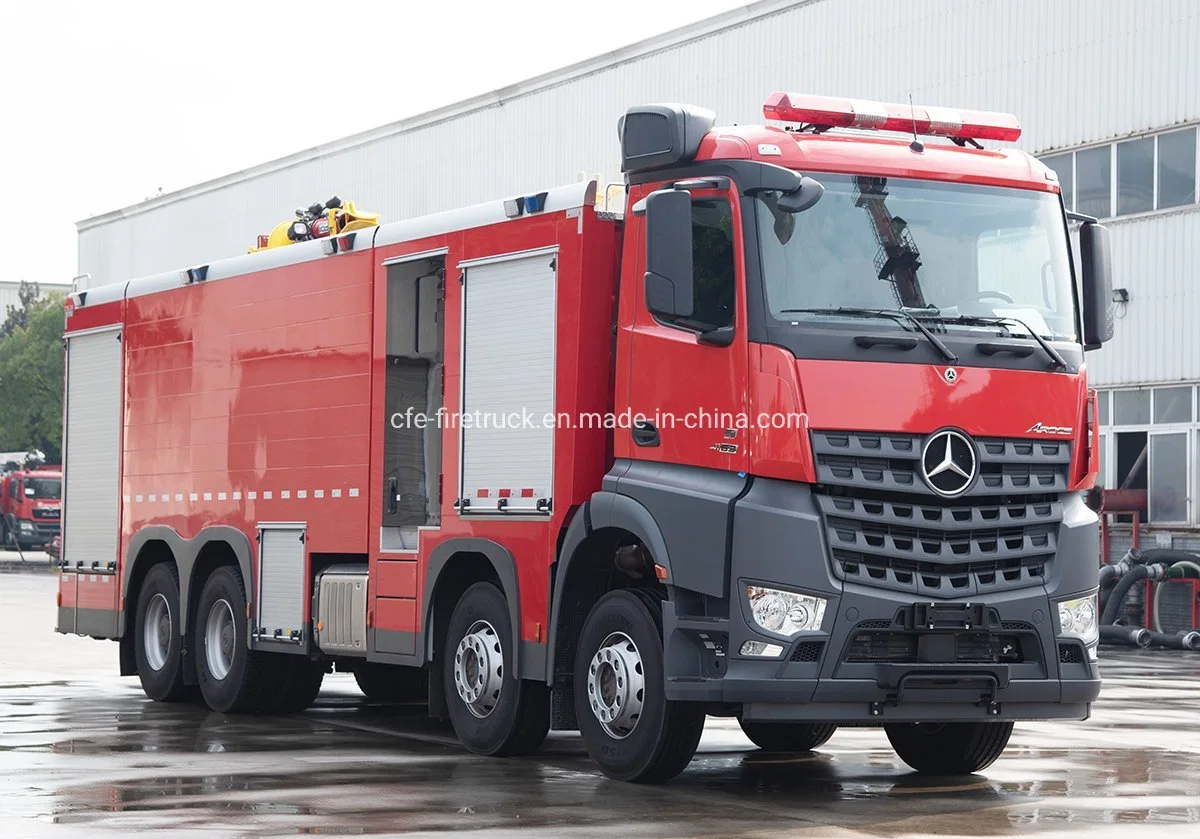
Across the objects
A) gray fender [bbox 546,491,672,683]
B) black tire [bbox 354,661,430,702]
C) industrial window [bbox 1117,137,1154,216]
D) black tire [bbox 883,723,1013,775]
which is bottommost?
black tire [bbox 354,661,430,702]

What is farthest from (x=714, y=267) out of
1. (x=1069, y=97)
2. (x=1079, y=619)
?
(x=1069, y=97)

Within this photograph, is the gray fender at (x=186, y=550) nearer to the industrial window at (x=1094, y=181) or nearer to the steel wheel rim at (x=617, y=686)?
the steel wheel rim at (x=617, y=686)

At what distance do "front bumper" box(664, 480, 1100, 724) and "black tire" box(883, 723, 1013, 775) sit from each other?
122 centimetres

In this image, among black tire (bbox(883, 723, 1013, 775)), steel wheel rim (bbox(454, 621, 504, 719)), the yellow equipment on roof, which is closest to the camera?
black tire (bbox(883, 723, 1013, 775))

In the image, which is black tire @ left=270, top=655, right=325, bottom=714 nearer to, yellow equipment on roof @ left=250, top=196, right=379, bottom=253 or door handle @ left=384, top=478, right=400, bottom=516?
door handle @ left=384, top=478, right=400, bottom=516

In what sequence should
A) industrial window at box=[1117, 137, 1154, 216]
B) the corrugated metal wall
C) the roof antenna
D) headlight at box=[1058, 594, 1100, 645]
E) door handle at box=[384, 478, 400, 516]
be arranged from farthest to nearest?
industrial window at box=[1117, 137, 1154, 216] < the corrugated metal wall < door handle at box=[384, 478, 400, 516] < the roof antenna < headlight at box=[1058, 594, 1100, 645]

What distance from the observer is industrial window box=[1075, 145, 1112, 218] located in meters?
29.5

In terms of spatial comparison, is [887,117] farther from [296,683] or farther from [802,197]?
[296,683]

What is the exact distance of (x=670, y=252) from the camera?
10.1 metres

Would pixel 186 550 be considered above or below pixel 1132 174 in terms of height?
below

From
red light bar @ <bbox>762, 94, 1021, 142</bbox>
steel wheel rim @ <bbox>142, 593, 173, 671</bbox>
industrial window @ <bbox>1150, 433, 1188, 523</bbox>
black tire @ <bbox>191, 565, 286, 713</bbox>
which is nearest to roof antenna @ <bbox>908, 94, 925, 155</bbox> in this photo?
red light bar @ <bbox>762, 94, 1021, 142</bbox>

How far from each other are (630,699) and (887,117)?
3654 mm

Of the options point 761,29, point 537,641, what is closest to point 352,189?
point 761,29

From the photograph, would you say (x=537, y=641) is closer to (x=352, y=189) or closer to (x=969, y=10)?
(x=969, y=10)
